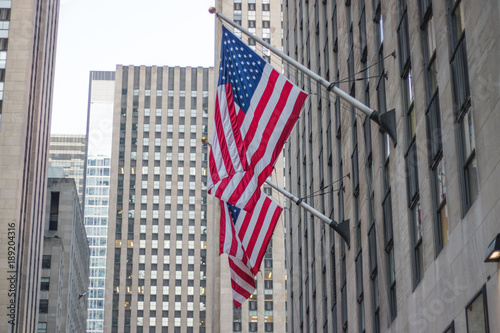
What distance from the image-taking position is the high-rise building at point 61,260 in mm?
116000

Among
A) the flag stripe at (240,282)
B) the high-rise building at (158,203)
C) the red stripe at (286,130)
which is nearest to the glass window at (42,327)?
Result: the high-rise building at (158,203)

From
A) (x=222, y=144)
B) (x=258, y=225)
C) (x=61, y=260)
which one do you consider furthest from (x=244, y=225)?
(x=61, y=260)

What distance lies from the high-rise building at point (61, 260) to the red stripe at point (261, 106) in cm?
9184

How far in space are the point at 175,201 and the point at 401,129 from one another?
6204 inches

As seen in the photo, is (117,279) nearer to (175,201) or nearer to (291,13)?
(175,201)

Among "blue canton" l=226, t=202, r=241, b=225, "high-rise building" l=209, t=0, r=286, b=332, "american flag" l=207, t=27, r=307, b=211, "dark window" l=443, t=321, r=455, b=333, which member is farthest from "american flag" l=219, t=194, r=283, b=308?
"high-rise building" l=209, t=0, r=286, b=332

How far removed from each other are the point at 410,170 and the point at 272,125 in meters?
5.23

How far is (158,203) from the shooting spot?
186 meters

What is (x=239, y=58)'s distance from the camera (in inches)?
1117

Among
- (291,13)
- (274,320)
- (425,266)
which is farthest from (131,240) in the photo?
(425,266)

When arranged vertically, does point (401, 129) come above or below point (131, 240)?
below

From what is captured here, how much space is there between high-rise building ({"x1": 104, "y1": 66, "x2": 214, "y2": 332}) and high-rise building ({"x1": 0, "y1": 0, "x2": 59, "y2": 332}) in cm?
7045

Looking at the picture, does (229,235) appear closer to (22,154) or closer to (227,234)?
(227,234)

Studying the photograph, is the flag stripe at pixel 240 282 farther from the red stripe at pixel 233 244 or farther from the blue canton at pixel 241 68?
the blue canton at pixel 241 68
